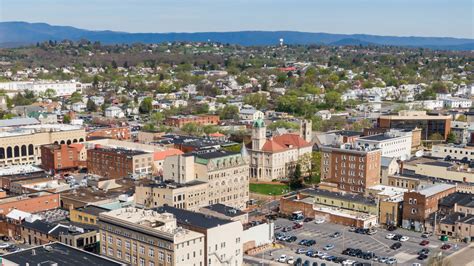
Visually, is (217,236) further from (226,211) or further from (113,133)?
(113,133)

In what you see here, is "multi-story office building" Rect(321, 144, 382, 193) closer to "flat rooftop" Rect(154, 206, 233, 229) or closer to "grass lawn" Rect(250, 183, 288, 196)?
"grass lawn" Rect(250, 183, 288, 196)

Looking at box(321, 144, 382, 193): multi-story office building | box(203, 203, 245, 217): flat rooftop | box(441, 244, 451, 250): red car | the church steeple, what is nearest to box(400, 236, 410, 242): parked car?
box(441, 244, 451, 250): red car

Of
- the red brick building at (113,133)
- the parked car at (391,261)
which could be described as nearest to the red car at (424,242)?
the parked car at (391,261)

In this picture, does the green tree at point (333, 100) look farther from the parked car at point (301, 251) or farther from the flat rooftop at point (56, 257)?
the flat rooftop at point (56, 257)

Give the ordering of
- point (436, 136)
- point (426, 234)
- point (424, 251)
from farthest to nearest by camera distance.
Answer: point (436, 136)
point (426, 234)
point (424, 251)

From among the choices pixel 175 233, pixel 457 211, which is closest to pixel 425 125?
pixel 457 211

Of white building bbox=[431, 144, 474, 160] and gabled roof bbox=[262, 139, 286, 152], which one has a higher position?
gabled roof bbox=[262, 139, 286, 152]

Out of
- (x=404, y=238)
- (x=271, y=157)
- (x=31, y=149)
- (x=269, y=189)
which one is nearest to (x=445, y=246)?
(x=404, y=238)
